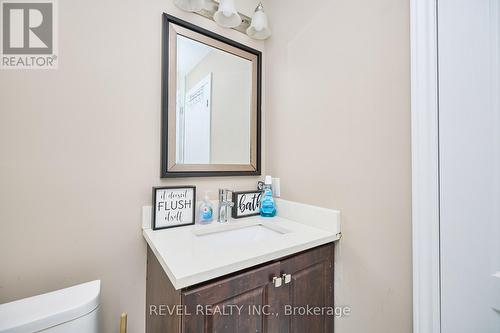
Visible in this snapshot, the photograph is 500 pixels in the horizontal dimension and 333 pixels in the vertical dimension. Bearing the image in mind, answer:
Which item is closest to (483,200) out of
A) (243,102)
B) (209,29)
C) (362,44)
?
(362,44)

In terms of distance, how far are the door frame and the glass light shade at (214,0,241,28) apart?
0.80 metres

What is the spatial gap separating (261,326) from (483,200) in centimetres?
80

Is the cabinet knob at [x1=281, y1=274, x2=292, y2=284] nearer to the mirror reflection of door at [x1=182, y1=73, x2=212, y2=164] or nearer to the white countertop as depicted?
the white countertop

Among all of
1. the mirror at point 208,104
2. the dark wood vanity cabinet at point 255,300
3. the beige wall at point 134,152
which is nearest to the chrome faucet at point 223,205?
the mirror at point 208,104

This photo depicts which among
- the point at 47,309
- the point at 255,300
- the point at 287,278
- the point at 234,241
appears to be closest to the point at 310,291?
the point at 287,278

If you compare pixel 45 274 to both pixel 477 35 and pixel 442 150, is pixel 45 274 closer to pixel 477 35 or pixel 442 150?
pixel 442 150

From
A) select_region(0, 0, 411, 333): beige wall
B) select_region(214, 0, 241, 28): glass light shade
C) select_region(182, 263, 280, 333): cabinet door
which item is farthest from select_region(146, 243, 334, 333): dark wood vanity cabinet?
select_region(214, 0, 241, 28): glass light shade

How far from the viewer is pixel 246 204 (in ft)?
4.12

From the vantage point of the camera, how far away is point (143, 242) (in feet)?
3.28

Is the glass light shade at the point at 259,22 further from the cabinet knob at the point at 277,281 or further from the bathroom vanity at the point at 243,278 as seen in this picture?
the cabinet knob at the point at 277,281

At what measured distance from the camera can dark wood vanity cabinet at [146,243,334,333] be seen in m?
0.62

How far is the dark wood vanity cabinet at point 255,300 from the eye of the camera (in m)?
0.62

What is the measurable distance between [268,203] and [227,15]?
1049 mm

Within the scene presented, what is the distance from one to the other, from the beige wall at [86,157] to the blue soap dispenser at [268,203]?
0.60 metres
